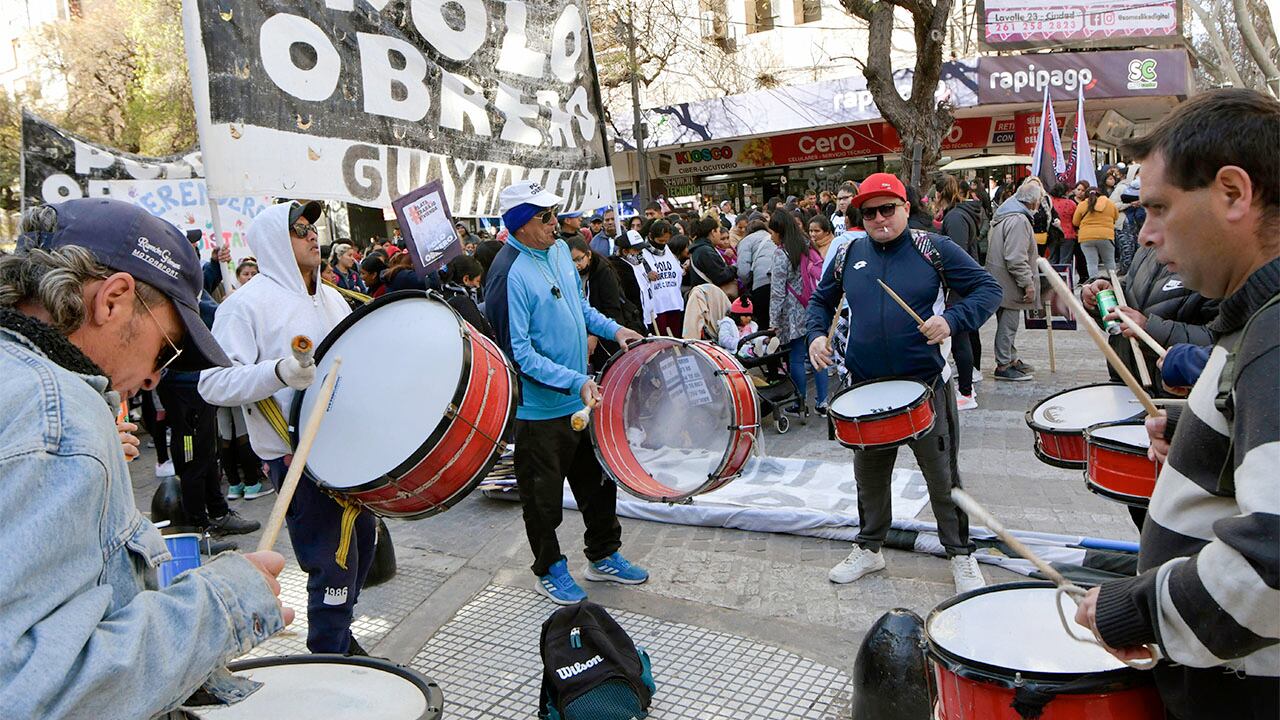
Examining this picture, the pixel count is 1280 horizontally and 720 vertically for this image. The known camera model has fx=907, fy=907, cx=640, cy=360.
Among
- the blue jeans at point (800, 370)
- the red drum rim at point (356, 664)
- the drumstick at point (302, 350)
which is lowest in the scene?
the blue jeans at point (800, 370)

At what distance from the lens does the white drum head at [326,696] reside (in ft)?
6.85

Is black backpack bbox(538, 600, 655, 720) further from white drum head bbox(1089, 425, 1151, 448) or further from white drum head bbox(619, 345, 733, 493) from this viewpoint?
white drum head bbox(1089, 425, 1151, 448)

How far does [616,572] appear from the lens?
16.2 ft

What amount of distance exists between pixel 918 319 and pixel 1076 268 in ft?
41.1

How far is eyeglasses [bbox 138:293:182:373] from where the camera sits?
1.69 m

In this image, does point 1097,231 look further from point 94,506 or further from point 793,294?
point 94,506

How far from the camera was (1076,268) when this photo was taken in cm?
1534

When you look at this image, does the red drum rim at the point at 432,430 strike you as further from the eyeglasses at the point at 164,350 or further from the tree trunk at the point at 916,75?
the tree trunk at the point at 916,75

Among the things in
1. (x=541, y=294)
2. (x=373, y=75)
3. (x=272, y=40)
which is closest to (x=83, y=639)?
(x=541, y=294)

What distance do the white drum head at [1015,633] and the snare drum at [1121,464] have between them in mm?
971

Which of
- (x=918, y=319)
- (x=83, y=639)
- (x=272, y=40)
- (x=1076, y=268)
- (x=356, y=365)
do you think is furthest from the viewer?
(x=1076, y=268)

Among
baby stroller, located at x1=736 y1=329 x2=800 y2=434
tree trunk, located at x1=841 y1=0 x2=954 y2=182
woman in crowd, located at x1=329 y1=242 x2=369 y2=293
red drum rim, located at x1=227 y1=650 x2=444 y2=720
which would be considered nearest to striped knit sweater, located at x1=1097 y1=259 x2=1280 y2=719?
red drum rim, located at x1=227 y1=650 x2=444 y2=720

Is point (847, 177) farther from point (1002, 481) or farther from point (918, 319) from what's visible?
point (918, 319)

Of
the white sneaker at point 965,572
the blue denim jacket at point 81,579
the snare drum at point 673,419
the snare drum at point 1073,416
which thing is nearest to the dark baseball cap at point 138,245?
the blue denim jacket at point 81,579
